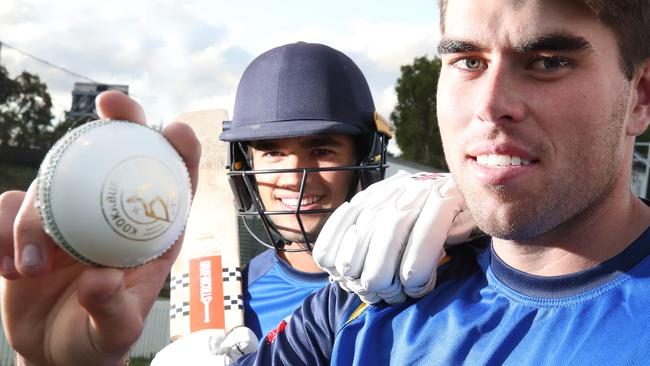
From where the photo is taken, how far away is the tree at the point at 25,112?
845 inches

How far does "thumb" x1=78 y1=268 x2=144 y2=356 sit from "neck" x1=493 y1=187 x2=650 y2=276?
3.30ft

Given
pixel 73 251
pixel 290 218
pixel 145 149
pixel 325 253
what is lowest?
pixel 290 218

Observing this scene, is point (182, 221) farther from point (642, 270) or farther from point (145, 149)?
point (642, 270)

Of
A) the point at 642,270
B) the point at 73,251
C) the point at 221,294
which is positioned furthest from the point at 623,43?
the point at 221,294

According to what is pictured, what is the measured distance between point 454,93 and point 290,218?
1649mm

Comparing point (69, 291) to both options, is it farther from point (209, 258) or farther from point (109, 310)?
point (209, 258)

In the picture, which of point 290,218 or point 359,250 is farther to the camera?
point 290,218

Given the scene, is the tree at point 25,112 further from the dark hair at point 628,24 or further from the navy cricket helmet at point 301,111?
the dark hair at point 628,24

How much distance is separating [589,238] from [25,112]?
23.3 metres

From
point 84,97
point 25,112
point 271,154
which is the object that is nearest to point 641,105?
point 271,154

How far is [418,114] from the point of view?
29.6 metres

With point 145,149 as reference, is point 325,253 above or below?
below

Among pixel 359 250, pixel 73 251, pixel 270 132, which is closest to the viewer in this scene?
pixel 73 251

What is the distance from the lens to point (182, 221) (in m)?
1.84
